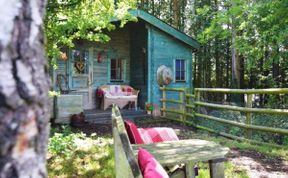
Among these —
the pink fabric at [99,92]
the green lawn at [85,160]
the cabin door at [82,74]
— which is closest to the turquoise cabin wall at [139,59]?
the pink fabric at [99,92]

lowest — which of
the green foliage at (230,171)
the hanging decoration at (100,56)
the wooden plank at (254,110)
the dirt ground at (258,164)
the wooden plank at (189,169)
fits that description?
the dirt ground at (258,164)

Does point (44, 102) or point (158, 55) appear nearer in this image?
point (44, 102)

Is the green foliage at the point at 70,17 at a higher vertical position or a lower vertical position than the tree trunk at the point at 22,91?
higher

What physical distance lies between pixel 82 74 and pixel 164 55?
3.03 metres

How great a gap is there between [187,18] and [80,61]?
10.8m

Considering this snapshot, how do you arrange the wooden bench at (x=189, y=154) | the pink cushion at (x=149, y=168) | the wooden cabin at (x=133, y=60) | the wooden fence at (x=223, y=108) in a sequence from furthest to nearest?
the wooden cabin at (x=133, y=60) → the wooden fence at (x=223, y=108) → the wooden bench at (x=189, y=154) → the pink cushion at (x=149, y=168)

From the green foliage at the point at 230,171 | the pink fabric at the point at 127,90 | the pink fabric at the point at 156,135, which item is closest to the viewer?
the pink fabric at the point at 156,135

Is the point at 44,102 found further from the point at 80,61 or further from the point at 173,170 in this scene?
the point at 80,61

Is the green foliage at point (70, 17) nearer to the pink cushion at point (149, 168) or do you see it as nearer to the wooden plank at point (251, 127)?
the wooden plank at point (251, 127)

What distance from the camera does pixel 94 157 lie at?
16.0ft

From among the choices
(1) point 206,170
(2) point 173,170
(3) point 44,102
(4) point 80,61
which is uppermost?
(4) point 80,61

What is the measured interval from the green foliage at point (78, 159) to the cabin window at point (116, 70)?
6.86 metres

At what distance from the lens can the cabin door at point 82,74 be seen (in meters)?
11.5

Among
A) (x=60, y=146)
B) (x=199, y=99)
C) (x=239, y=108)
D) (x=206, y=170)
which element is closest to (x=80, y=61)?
(x=199, y=99)
